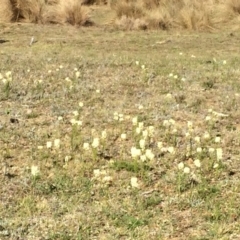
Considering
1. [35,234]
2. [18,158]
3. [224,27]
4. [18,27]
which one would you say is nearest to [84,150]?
[18,158]

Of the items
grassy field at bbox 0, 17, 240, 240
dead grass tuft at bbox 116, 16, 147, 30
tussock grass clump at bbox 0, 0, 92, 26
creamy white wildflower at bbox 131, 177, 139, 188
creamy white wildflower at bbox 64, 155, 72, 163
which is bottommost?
dead grass tuft at bbox 116, 16, 147, 30

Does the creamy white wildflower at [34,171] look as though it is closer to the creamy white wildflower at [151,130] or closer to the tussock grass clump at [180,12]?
the creamy white wildflower at [151,130]

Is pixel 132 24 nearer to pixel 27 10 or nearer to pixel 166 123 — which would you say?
pixel 27 10

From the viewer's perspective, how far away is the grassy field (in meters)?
4.50

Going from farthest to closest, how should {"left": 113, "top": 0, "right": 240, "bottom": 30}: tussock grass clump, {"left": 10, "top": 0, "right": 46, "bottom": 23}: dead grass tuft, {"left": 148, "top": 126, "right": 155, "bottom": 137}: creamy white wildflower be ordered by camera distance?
{"left": 10, "top": 0, "right": 46, "bottom": 23}: dead grass tuft → {"left": 113, "top": 0, "right": 240, "bottom": 30}: tussock grass clump → {"left": 148, "top": 126, "right": 155, "bottom": 137}: creamy white wildflower

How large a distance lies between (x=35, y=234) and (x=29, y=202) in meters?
0.45

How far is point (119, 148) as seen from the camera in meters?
5.90

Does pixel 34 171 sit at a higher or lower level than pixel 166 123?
higher

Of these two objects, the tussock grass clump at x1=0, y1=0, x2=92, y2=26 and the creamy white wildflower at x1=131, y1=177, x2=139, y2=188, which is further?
the tussock grass clump at x1=0, y1=0, x2=92, y2=26

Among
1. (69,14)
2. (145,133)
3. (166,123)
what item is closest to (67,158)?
(145,133)

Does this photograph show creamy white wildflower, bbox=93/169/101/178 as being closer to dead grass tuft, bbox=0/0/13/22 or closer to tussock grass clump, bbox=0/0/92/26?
tussock grass clump, bbox=0/0/92/26

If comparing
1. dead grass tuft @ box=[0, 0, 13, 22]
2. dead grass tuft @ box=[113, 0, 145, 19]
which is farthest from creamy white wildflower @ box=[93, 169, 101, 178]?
dead grass tuft @ box=[113, 0, 145, 19]

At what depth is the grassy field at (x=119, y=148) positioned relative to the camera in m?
4.50

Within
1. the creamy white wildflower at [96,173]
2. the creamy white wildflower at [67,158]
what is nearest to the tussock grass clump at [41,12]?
the creamy white wildflower at [67,158]
